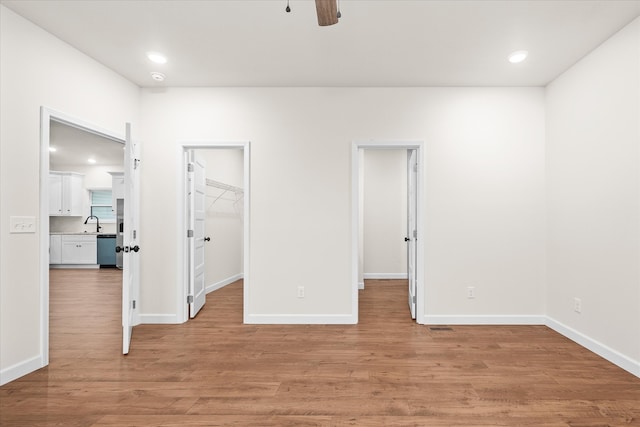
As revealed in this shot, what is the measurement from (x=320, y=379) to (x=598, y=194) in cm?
290

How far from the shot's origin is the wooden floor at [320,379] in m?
1.97

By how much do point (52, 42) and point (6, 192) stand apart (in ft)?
4.38

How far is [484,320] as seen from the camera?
365cm

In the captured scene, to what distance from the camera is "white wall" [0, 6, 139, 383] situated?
236 cm

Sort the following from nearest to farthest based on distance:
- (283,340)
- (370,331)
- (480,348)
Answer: (480,348) → (283,340) → (370,331)

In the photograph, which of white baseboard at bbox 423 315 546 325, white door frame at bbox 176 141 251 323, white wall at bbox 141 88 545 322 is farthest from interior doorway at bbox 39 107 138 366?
white baseboard at bbox 423 315 546 325

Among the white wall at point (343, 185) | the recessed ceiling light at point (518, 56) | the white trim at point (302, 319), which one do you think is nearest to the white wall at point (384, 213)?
the white wall at point (343, 185)

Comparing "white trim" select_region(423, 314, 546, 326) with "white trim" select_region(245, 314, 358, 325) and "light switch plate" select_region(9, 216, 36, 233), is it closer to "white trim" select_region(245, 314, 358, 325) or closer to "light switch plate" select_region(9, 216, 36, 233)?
"white trim" select_region(245, 314, 358, 325)

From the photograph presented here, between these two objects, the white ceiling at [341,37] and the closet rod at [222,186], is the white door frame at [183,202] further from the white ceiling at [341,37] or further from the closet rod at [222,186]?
the closet rod at [222,186]

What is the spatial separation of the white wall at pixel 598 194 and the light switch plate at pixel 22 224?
4740mm

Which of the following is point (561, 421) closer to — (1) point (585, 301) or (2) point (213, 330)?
(1) point (585, 301)

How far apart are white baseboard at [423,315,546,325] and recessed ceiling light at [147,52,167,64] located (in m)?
3.85

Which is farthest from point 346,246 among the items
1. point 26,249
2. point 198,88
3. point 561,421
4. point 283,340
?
point 26,249

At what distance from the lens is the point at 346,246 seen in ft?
12.2
